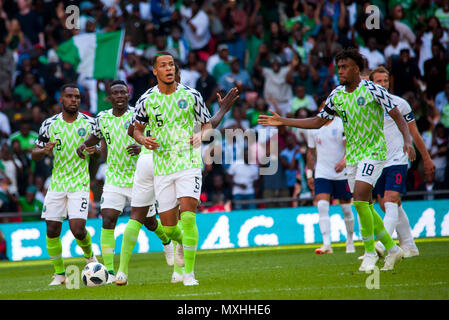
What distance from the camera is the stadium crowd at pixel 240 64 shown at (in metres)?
20.2

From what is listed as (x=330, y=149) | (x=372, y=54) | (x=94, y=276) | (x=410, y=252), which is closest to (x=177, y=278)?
(x=94, y=276)

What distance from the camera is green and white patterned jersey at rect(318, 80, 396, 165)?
407 inches

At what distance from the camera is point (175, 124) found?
970 centimetres

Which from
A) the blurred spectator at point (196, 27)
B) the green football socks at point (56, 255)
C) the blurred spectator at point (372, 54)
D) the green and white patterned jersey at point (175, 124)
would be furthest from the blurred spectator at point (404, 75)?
the green and white patterned jersey at point (175, 124)

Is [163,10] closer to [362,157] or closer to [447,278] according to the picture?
[362,157]

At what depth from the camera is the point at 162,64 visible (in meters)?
9.77

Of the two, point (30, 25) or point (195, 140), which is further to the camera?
point (30, 25)

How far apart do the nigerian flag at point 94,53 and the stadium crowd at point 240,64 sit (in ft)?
0.91

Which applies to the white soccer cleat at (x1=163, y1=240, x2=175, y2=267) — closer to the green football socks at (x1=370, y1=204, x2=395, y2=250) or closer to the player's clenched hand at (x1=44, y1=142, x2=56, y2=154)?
the player's clenched hand at (x1=44, y1=142, x2=56, y2=154)

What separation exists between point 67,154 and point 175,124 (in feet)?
9.88

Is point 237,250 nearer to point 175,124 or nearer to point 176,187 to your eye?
point 176,187

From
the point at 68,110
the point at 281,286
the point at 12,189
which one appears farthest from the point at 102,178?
the point at 281,286

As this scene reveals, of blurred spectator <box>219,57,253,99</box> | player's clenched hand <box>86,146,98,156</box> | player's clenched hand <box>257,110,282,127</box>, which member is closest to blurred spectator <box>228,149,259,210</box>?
blurred spectator <box>219,57,253,99</box>

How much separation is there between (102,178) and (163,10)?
5.91 meters
